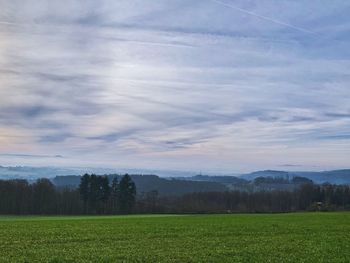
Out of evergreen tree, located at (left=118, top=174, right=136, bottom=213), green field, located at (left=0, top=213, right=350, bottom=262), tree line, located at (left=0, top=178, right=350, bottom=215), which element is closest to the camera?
green field, located at (left=0, top=213, right=350, bottom=262)

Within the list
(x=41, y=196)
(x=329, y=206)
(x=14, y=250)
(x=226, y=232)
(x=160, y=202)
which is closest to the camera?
(x=14, y=250)

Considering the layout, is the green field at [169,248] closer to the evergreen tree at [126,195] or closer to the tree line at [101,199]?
the tree line at [101,199]

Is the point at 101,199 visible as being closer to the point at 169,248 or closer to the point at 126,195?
the point at 126,195

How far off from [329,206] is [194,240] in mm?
93486

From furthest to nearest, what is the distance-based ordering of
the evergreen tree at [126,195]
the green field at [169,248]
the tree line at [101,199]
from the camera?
the evergreen tree at [126,195] < the tree line at [101,199] < the green field at [169,248]

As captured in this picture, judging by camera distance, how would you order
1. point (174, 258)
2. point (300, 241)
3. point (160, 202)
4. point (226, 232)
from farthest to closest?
point (160, 202), point (226, 232), point (300, 241), point (174, 258)

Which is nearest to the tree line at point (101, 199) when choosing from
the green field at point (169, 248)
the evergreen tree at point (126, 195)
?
the evergreen tree at point (126, 195)

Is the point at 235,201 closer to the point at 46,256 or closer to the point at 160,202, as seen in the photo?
the point at 160,202

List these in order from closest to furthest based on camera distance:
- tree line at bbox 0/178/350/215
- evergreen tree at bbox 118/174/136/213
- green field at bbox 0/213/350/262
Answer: green field at bbox 0/213/350/262 < tree line at bbox 0/178/350/215 < evergreen tree at bbox 118/174/136/213

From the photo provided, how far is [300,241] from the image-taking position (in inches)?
1193

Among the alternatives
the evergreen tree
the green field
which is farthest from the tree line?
the green field

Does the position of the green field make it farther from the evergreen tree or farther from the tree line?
the evergreen tree

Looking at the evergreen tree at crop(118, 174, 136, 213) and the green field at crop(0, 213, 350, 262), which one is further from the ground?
the evergreen tree at crop(118, 174, 136, 213)

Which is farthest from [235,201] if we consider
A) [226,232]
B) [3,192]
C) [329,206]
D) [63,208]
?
[226,232]
